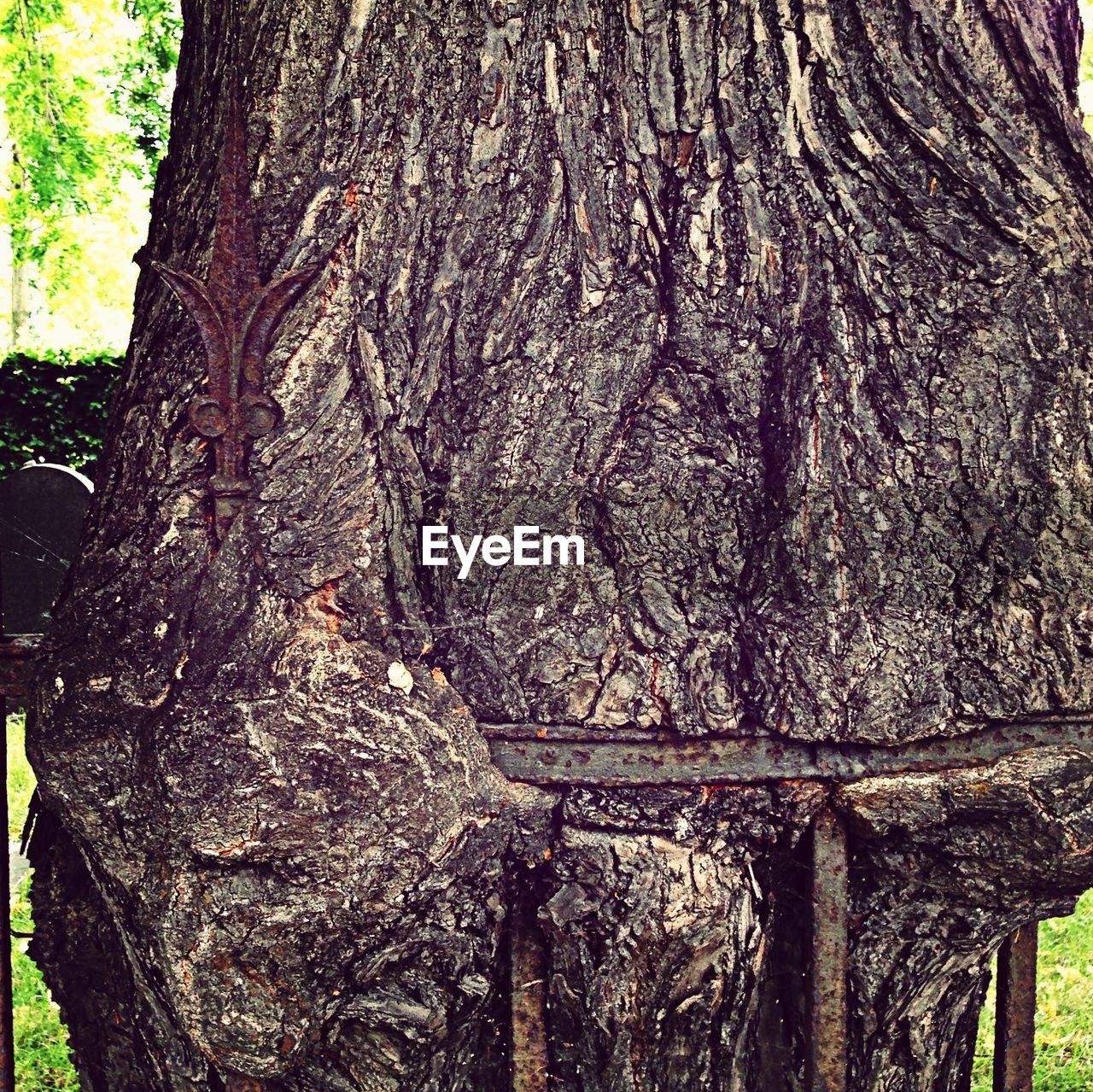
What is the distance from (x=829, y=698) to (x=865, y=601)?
148 mm

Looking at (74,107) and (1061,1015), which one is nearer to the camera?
(1061,1015)

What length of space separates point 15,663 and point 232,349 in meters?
0.72

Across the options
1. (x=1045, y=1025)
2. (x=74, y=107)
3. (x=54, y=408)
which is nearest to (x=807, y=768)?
(x=1045, y=1025)

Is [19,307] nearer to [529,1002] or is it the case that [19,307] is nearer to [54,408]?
[54,408]

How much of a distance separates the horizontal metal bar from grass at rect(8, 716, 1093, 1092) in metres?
Answer: 1.75

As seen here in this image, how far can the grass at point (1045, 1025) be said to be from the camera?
10.7ft

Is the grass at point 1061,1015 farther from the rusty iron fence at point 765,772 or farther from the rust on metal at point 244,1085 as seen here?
the rust on metal at point 244,1085

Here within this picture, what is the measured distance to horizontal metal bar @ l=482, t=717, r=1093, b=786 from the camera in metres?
1.56

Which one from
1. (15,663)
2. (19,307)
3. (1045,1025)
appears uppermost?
(19,307)

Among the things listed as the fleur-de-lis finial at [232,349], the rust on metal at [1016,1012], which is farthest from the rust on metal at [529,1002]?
the rust on metal at [1016,1012]

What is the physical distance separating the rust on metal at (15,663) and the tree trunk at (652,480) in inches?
11.2

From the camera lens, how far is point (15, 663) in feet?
6.04

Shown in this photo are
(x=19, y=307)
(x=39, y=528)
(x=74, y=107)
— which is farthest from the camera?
(x=19, y=307)

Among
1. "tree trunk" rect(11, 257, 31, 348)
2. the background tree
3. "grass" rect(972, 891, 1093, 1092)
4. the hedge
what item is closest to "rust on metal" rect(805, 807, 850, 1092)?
"grass" rect(972, 891, 1093, 1092)
